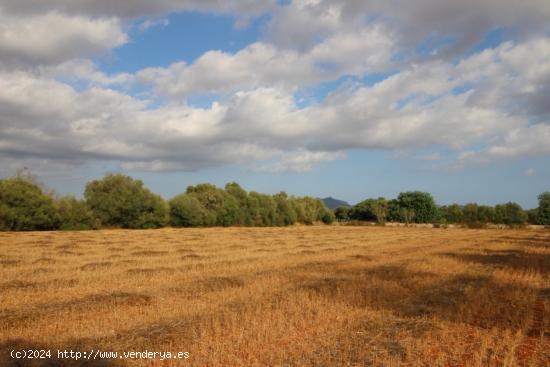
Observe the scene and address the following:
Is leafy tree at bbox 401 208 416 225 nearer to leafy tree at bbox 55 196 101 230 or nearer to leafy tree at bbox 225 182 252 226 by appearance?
leafy tree at bbox 225 182 252 226

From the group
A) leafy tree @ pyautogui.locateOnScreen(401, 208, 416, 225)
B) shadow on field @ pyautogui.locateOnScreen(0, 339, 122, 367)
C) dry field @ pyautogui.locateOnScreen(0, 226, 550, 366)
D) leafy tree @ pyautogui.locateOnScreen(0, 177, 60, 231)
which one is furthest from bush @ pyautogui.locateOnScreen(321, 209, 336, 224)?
shadow on field @ pyautogui.locateOnScreen(0, 339, 122, 367)

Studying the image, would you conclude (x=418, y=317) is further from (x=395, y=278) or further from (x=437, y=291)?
(x=395, y=278)

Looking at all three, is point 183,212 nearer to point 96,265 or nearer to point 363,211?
point 96,265

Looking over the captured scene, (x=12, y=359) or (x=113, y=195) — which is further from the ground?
(x=113, y=195)

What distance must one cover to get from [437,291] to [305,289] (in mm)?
4589

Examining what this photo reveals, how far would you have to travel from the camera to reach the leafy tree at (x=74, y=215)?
194 ft

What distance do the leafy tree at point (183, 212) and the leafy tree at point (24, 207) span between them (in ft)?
69.6

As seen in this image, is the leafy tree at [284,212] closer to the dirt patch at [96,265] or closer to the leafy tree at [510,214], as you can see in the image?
the leafy tree at [510,214]

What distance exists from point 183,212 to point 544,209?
99998mm

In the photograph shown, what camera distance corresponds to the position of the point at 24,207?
178ft

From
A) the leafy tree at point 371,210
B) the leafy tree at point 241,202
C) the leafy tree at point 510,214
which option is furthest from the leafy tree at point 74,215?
the leafy tree at point 510,214

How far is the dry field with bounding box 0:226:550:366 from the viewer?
831cm

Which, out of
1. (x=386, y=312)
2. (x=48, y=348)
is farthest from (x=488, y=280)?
(x=48, y=348)

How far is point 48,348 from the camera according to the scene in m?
8.41
